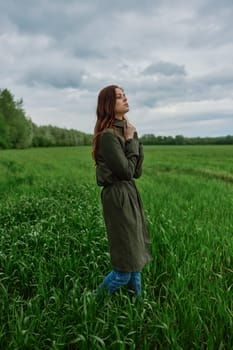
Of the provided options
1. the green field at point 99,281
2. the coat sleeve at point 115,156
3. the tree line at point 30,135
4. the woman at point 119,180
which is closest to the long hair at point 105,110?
the woman at point 119,180

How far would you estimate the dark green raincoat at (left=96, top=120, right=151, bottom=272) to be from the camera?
Answer: 2508 millimetres

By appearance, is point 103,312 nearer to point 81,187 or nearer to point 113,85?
point 113,85

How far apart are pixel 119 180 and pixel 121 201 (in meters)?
0.18

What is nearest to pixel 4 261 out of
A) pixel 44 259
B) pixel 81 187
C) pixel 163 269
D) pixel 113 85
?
pixel 44 259

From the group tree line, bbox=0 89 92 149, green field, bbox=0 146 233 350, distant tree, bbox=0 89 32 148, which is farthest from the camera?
distant tree, bbox=0 89 32 148

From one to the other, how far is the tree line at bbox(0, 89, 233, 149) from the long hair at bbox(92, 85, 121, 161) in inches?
1804

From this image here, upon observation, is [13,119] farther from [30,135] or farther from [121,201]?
[121,201]

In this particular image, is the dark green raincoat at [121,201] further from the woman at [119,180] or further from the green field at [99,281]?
the green field at [99,281]

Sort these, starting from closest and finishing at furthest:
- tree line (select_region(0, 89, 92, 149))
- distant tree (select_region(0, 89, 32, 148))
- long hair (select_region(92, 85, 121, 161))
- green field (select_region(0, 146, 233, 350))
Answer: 1. green field (select_region(0, 146, 233, 350))
2. long hair (select_region(92, 85, 121, 161))
3. tree line (select_region(0, 89, 92, 149))
4. distant tree (select_region(0, 89, 32, 148))

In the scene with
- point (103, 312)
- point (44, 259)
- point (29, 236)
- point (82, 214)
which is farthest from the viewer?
point (82, 214)

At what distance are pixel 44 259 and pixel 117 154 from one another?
1.89m

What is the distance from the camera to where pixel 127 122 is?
2777mm

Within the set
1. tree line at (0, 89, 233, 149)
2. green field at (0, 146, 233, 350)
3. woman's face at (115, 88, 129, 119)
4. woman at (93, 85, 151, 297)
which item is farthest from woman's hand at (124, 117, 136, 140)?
tree line at (0, 89, 233, 149)

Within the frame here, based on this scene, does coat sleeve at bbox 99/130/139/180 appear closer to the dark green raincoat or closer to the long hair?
the dark green raincoat
